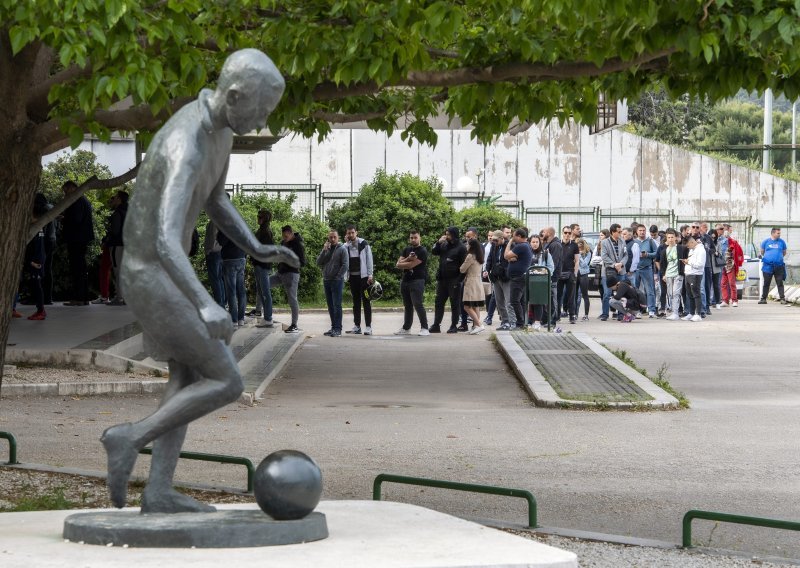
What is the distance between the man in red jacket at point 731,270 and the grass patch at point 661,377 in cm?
1483

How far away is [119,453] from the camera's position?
6160mm

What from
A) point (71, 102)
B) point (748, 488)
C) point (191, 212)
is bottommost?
point (748, 488)

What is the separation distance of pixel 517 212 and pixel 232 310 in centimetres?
2445

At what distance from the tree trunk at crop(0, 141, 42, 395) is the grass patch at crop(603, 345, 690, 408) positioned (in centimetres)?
783

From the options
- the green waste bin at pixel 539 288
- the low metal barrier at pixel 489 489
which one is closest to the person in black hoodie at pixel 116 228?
the green waste bin at pixel 539 288

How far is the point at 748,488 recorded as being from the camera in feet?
32.1

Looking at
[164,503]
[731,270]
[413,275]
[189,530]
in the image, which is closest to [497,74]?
[164,503]

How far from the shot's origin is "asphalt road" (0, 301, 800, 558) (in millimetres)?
9141

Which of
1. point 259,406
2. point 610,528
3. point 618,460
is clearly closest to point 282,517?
point 610,528

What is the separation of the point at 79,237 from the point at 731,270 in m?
17.9

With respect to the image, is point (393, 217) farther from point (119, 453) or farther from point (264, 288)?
point (119, 453)

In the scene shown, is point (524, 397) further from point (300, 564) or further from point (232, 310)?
point (300, 564)

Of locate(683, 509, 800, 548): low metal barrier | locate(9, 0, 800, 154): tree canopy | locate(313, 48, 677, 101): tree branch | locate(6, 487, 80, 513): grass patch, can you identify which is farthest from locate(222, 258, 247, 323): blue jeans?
locate(683, 509, 800, 548): low metal barrier

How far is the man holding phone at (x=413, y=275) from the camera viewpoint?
23.7 meters
